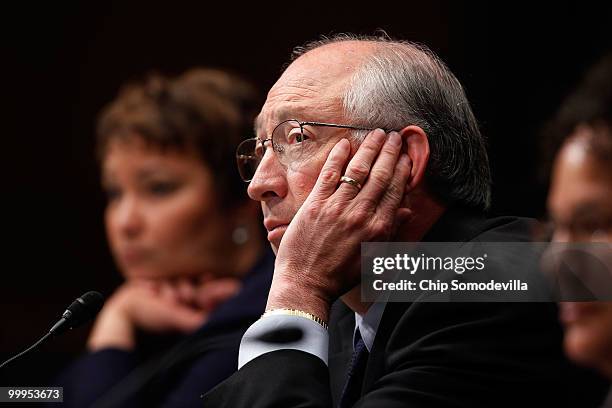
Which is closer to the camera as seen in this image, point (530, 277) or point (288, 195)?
point (530, 277)

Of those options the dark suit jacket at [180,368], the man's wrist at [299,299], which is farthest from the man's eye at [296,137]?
the dark suit jacket at [180,368]

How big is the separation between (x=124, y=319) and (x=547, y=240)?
1790 millimetres

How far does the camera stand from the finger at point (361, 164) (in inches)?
68.0

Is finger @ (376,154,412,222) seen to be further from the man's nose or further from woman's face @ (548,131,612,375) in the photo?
woman's face @ (548,131,612,375)

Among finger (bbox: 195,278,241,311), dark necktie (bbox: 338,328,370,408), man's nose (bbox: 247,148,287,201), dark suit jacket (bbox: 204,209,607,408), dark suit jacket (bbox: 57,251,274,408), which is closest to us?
dark suit jacket (bbox: 204,209,607,408)

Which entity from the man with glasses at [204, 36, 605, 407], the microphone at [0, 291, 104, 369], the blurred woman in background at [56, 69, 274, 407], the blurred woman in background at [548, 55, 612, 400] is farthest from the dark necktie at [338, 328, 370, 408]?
the blurred woman in background at [56, 69, 274, 407]

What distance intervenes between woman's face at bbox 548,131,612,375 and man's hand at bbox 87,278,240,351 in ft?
4.16

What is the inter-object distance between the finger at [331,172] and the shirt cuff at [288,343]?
0.83ft

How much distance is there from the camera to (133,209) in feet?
10.1

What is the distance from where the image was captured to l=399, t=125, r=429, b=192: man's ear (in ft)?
5.81

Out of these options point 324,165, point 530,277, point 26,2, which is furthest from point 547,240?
point 26,2

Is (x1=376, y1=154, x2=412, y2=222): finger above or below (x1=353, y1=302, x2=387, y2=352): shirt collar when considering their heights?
above

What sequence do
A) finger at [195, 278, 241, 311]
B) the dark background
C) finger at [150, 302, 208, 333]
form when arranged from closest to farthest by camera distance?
finger at [195, 278, 241, 311] < finger at [150, 302, 208, 333] < the dark background

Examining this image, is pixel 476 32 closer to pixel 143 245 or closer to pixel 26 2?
pixel 143 245
